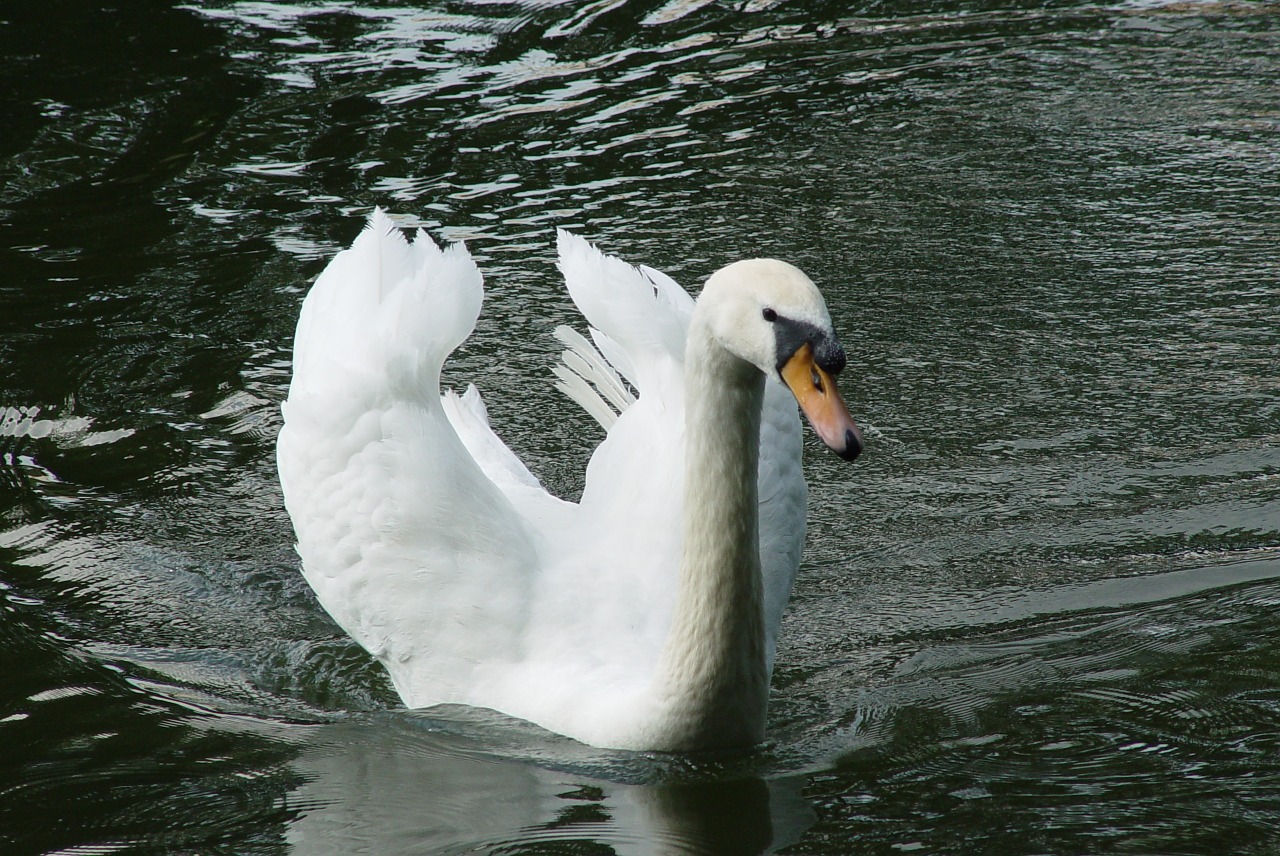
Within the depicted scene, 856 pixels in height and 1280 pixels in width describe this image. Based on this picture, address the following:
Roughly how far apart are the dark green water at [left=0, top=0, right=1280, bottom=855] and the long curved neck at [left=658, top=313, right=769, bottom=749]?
21 cm

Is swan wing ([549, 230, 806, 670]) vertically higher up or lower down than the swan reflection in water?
higher up

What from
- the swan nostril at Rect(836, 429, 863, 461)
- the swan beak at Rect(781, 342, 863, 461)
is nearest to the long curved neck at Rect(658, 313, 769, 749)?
the swan beak at Rect(781, 342, 863, 461)

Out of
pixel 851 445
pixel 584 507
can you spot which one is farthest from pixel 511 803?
pixel 851 445

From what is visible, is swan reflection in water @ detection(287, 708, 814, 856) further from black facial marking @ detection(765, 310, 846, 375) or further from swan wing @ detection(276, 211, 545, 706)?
black facial marking @ detection(765, 310, 846, 375)

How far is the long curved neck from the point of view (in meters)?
4.08

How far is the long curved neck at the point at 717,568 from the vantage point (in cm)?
408

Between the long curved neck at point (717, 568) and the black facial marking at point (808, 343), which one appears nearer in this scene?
the black facial marking at point (808, 343)

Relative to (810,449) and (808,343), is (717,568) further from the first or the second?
(810,449)

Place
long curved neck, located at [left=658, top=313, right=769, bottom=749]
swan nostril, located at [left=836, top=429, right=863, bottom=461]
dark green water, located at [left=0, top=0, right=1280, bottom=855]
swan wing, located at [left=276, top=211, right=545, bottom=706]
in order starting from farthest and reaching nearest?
swan wing, located at [left=276, top=211, right=545, bottom=706]
dark green water, located at [left=0, top=0, right=1280, bottom=855]
long curved neck, located at [left=658, top=313, right=769, bottom=749]
swan nostril, located at [left=836, top=429, right=863, bottom=461]

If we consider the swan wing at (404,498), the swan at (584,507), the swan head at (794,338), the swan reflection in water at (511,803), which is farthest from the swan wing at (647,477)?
the swan head at (794,338)

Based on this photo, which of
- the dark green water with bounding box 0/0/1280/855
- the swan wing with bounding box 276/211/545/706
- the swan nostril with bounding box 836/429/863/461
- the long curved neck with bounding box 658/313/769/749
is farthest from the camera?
the swan wing with bounding box 276/211/545/706

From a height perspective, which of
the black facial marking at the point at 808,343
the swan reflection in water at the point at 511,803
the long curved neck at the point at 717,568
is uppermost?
the black facial marking at the point at 808,343

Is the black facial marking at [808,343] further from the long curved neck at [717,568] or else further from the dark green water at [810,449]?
the dark green water at [810,449]

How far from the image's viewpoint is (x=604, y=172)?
9.26 meters
